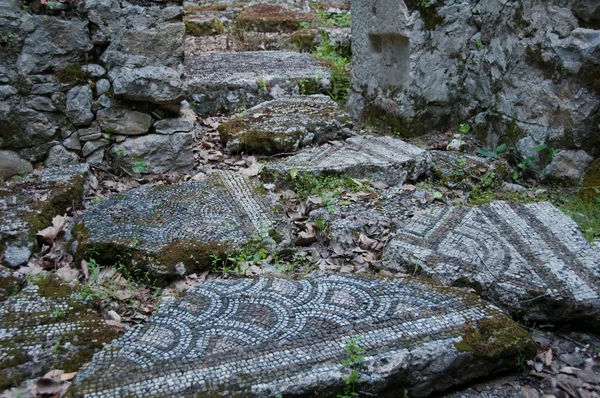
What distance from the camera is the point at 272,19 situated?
715 cm

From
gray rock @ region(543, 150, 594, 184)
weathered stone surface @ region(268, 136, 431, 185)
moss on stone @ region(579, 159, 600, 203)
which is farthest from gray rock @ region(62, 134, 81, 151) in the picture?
moss on stone @ region(579, 159, 600, 203)

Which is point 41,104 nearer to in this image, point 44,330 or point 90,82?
point 90,82

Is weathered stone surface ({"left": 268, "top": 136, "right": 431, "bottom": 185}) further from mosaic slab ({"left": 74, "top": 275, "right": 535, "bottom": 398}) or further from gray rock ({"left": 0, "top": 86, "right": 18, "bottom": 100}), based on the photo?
gray rock ({"left": 0, "top": 86, "right": 18, "bottom": 100})


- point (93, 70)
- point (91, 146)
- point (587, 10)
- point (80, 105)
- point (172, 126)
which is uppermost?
point (587, 10)

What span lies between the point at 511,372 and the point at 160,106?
2746 millimetres

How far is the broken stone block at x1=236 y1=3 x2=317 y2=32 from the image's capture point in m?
7.08

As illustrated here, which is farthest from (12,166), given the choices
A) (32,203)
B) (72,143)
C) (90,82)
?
(90,82)

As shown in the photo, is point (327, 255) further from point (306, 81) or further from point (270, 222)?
point (306, 81)

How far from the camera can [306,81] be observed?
17.6ft

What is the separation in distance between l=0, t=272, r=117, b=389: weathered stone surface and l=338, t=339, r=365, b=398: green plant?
3.19 feet

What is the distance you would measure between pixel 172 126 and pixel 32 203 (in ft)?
3.56

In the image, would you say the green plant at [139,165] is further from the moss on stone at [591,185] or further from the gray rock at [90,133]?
the moss on stone at [591,185]

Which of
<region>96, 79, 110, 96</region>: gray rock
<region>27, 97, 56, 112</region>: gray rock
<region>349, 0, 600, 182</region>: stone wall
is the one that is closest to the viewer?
<region>349, 0, 600, 182</region>: stone wall

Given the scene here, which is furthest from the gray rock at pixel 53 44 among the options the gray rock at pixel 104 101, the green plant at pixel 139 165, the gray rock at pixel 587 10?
the gray rock at pixel 587 10
